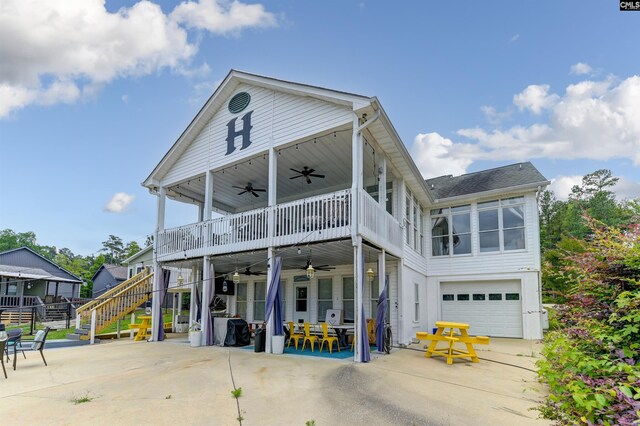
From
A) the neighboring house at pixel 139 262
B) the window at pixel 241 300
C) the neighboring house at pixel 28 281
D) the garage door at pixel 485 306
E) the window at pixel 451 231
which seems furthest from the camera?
the neighboring house at pixel 139 262

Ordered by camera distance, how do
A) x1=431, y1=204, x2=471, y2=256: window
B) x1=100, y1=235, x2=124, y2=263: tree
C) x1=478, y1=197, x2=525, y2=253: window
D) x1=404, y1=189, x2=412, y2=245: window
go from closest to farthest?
x1=404, y1=189, x2=412, y2=245: window → x1=478, y1=197, x2=525, y2=253: window → x1=431, y1=204, x2=471, y2=256: window → x1=100, y1=235, x2=124, y2=263: tree

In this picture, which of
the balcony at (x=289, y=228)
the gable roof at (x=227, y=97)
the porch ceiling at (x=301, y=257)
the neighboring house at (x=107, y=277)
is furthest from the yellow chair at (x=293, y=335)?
the neighboring house at (x=107, y=277)

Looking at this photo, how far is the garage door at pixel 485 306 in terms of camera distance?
13.3m

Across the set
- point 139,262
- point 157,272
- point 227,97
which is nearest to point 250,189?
point 227,97

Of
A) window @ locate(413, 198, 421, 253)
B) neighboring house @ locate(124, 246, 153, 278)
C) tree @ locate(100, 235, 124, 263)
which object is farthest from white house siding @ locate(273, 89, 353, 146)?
tree @ locate(100, 235, 124, 263)

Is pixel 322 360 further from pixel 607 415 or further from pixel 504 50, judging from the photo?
pixel 504 50

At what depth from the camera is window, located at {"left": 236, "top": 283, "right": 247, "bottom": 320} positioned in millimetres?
15594

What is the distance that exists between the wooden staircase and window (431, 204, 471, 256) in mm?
10598

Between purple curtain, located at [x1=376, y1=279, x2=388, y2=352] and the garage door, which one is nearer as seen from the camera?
purple curtain, located at [x1=376, y1=279, x2=388, y2=352]

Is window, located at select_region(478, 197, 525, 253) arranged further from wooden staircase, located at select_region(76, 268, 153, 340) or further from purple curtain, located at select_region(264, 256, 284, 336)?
wooden staircase, located at select_region(76, 268, 153, 340)

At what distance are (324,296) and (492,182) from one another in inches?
306

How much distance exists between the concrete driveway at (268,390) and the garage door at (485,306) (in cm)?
419

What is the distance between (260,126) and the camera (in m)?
11.0

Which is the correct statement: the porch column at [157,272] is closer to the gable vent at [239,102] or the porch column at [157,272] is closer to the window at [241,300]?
the window at [241,300]
